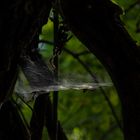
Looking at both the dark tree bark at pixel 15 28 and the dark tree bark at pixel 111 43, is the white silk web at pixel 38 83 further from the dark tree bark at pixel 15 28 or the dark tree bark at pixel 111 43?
the dark tree bark at pixel 15 28

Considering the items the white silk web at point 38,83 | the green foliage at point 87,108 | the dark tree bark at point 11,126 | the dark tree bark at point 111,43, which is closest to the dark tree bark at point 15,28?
the dark tree bark at point 111,43

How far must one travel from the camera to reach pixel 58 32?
1.64 meters

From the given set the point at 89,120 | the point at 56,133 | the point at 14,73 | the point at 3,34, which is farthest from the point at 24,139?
the point at 89,120

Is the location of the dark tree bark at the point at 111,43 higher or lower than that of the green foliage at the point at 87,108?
higher

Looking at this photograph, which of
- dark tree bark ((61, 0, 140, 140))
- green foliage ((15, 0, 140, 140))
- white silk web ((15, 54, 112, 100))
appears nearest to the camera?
dark tree bark ((61, 0, 140, 140))

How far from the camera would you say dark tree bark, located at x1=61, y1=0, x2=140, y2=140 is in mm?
1280

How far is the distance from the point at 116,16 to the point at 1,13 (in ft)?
1.36

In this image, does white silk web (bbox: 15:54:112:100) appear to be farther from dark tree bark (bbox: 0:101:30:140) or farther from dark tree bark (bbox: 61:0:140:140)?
dark tree bark (bbox: 61:0:140:140)

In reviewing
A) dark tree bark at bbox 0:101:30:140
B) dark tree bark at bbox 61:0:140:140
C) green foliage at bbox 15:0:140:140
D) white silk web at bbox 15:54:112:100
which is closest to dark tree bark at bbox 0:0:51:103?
dark tree bark at bbox 61:0:140:140

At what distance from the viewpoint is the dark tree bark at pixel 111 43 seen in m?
1.28

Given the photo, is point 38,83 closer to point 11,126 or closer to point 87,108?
point 11,126

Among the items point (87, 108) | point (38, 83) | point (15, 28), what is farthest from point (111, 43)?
point (87, 108)

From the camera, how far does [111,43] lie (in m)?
1.29

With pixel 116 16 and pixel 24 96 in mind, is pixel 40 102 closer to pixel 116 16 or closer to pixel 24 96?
pixel 24 96
